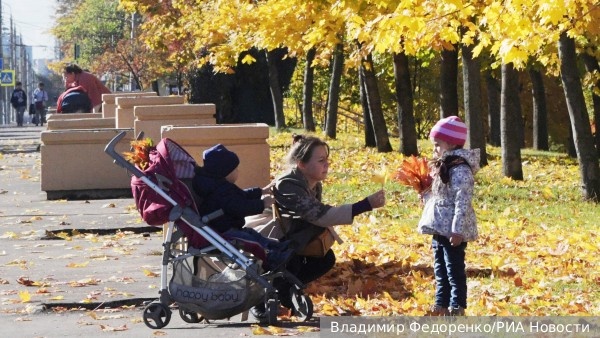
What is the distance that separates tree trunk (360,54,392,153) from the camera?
98.0 ft

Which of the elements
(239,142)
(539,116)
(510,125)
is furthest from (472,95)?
(539,116)

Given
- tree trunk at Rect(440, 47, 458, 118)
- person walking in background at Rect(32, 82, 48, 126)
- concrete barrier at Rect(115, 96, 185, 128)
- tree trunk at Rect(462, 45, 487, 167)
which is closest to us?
concrete barrier at Rect(115, 96, 185, 128)

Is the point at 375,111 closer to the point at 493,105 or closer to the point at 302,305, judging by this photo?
the point at 493,105

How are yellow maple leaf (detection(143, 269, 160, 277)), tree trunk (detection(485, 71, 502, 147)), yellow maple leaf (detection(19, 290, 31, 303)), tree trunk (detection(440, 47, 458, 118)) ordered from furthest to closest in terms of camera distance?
1. tree trunk (detection(485, 71, 502, 147))
2. tree trunk (detection(440, 47, 458, 118))
3. yellow maple leaf (detection(143, 269, 160, 277))
4. yellow maple leaf (detection(19, 290, 31, 303))

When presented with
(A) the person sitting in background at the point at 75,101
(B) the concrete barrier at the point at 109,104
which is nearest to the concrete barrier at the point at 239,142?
(A) the person sitting in background at the point at 75,101

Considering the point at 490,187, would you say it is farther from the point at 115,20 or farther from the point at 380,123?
the point at 115,20

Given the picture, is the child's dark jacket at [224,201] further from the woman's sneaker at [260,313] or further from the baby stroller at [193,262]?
the woman's sneaker at [260,313]

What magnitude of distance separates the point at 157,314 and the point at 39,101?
53.2 metres

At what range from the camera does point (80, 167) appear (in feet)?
63.2

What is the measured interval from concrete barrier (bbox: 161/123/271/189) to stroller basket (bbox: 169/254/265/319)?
343cm

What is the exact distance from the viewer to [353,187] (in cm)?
2059

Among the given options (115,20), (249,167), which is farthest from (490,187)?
(115,20)

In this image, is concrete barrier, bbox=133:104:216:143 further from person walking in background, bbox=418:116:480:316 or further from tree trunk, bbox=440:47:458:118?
person walking in background, bbox=418:116:480:316

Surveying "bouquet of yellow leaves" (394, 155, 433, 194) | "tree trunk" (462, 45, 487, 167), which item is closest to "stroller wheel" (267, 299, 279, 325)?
"bouquet of yellow leaves" (394, 155, 433, 194)
